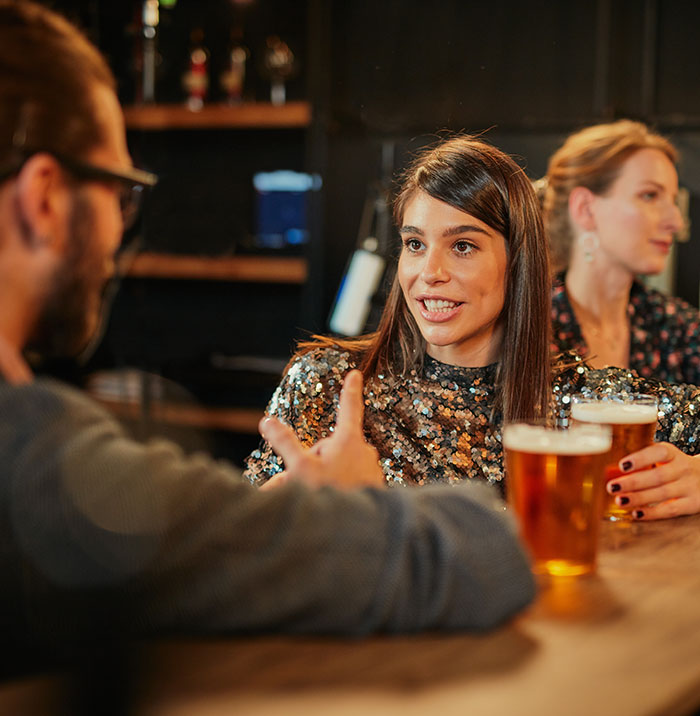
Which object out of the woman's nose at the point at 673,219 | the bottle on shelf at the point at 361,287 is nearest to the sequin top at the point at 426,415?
the woman's nose at the point at 673,219

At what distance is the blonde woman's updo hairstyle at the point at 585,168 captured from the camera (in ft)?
8.91

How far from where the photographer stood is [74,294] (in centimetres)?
84

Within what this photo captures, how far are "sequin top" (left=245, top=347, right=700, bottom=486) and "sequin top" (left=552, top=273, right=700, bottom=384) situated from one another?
98 centimetres

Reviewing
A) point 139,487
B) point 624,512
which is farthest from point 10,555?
point 624,512

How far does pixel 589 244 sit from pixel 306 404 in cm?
132

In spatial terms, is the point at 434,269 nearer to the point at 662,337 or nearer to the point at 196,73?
the point at 662,337

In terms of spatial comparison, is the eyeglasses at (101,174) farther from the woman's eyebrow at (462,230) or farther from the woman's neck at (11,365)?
the woman's eyebrow at (462,230)

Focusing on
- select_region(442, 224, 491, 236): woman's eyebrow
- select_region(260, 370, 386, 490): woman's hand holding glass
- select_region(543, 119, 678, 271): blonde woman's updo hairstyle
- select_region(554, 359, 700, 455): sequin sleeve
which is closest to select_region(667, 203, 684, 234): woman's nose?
select_region(543, 119, 678, 271): blonde woman's updo hairstyle

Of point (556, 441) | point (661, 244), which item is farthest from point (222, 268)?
point (556, 441)

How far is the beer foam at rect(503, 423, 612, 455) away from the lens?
1033 millimetres

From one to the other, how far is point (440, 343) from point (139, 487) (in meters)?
0.98

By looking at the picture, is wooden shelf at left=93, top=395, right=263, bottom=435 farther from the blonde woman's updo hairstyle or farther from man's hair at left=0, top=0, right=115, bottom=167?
man's hair at left=0, top=0, right=115, bottom=167

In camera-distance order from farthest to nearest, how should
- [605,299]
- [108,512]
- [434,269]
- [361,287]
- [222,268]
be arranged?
[222,268]
[361,287]
[605,299]
[434,269]
[108,512]

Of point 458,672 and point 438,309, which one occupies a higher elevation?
point 438,309
